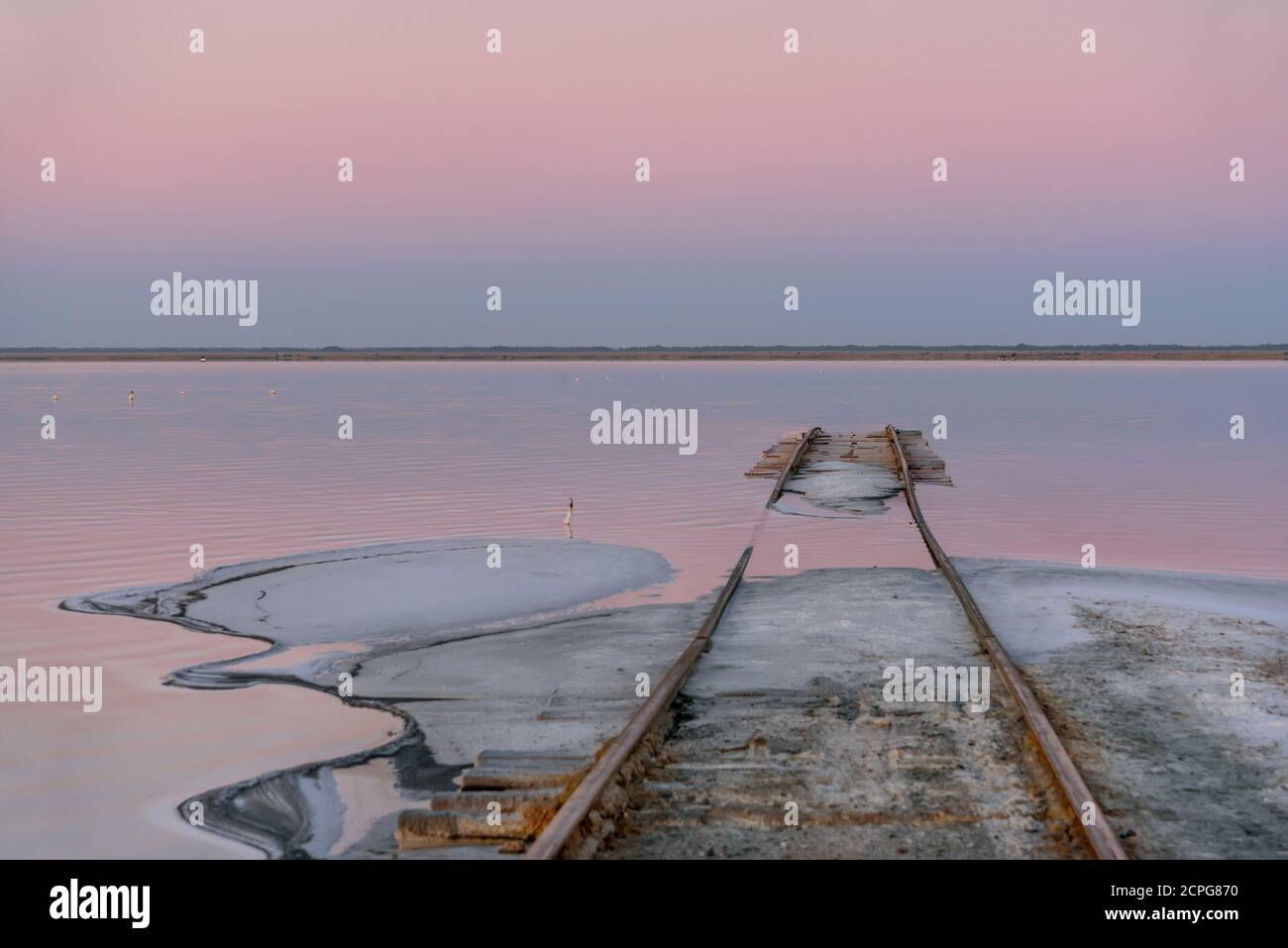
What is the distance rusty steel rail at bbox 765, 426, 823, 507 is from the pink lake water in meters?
0.54

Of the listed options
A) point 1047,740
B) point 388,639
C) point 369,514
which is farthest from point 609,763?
point 369,514

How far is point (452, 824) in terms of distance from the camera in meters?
6.63

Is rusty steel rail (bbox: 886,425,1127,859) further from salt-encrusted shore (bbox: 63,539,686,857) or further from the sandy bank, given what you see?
salt-encrusted shore (bbox: 63,539,686,857)

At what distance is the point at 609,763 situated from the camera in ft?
23.4

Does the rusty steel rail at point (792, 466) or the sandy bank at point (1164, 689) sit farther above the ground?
the rusty steel rail at point (792, 466)

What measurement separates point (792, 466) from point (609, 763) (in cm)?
2213

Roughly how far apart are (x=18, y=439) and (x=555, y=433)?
16.2 m

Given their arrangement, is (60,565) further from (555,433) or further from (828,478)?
(555,433)

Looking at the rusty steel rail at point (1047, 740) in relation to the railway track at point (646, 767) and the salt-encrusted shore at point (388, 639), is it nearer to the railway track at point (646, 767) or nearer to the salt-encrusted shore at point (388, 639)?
the railway track at point (646, 767)

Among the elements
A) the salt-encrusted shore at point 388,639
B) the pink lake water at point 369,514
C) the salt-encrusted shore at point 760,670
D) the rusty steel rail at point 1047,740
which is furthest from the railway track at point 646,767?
the pink lake water at point 369,514

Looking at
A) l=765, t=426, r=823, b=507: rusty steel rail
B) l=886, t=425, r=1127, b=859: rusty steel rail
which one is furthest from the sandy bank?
l=765, t=426, r=823, b=507: rusty steel rail

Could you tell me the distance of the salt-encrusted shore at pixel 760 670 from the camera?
7.27 metres

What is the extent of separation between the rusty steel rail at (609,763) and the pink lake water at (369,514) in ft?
6.35
